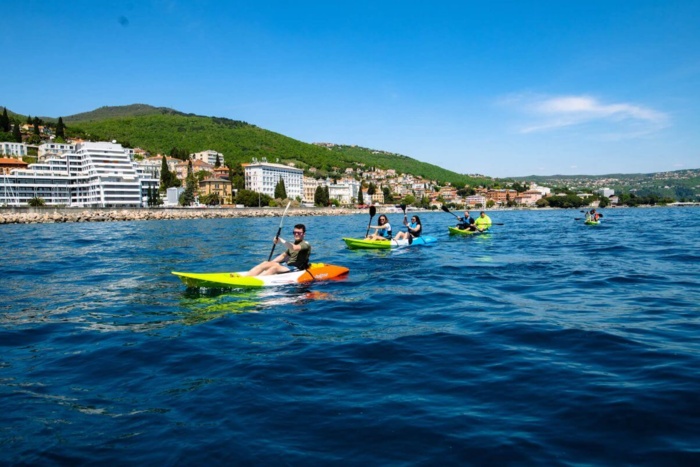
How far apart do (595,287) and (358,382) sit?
8.61 meters

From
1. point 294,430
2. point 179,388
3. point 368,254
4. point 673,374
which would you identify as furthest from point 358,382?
point 368,254

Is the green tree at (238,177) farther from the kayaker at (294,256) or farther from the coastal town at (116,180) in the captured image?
the kayaker at (294,256)

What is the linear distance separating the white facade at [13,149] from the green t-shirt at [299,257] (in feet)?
510

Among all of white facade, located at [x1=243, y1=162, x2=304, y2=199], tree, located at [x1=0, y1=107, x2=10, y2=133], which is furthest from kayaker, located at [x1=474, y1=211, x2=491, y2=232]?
tree, located at [x1=0, y1=107, x2=10, y2=133]

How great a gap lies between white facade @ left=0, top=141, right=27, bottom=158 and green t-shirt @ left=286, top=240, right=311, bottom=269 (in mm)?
155530

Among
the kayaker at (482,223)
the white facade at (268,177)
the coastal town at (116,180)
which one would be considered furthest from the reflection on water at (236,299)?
the white facade at (268,177)

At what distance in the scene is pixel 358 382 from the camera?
583cm

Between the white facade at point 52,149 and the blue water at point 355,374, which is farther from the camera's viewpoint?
the white facade at point 52,149

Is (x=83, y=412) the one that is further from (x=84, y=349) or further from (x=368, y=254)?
(x=368, y=254)

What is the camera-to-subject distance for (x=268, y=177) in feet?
507

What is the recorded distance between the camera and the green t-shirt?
Result: 43.1ft

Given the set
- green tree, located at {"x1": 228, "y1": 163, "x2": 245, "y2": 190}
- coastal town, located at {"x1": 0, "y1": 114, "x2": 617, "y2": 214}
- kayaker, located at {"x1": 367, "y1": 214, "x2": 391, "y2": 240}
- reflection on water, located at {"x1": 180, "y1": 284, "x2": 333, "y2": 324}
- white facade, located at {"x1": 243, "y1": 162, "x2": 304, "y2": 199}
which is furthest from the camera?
white facade, located at {"x1": 243, "y1": 162, "x2": 304, "y2": 199}

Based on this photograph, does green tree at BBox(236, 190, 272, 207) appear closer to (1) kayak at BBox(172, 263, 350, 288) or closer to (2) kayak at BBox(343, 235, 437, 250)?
(2) kayak at BBox(343, 235, 437, 250)

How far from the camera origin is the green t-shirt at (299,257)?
13148 millimetres
